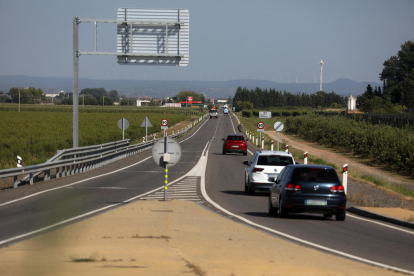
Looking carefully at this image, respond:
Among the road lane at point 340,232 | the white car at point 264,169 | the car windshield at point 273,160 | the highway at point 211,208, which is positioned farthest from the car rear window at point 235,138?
the road lane at point 340,232

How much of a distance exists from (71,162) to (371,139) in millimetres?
32346

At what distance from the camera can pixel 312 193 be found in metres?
13.1

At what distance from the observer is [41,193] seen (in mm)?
18266

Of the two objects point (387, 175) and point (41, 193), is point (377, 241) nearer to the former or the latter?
point (41, 193)

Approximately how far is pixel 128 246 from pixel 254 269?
8.22 ft

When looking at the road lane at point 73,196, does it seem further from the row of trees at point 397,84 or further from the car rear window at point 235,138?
the row of trees at point 397,84

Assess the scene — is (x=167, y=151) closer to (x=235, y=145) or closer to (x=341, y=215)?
(x=341, y=215)

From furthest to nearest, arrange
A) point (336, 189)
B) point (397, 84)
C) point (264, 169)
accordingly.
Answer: point (397, 84), point (264, 169), point (336, 189)

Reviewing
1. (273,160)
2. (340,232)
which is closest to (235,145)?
(273,160)

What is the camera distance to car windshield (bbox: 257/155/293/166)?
19566 mm

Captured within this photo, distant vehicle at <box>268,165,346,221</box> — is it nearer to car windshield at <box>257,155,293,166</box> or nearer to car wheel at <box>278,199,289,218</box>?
car wheel at <box>278,199,289,218</box>

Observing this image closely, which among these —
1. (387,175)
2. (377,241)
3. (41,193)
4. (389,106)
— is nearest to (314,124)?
(387,175)

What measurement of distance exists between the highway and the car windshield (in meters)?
1.31

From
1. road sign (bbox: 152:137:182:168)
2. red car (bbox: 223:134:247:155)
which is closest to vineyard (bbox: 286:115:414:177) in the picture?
red car (bbox: 223:134:247:155)
